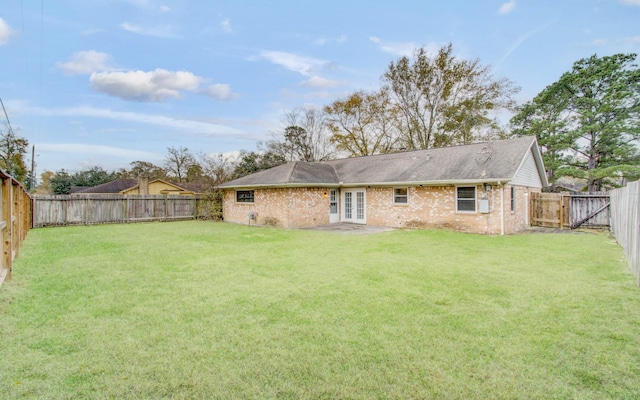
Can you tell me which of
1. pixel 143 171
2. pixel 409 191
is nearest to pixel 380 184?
pixel 409 191

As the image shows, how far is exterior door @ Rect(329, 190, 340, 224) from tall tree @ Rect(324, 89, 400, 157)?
13244mm

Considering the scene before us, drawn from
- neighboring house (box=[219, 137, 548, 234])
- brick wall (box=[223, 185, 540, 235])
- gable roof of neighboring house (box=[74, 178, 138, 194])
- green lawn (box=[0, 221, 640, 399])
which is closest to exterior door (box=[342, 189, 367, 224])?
neighboring house (box=[219, 137, 548, 234])

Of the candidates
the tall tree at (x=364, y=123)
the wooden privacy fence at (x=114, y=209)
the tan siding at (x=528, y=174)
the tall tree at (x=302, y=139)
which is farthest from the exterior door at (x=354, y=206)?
the tall tree at (x=302, y=139)

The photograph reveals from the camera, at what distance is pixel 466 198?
13203 mm

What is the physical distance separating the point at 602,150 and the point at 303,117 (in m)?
24.6

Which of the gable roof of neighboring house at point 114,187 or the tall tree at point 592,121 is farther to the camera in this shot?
the gable roof of neighboring house at point 114,187

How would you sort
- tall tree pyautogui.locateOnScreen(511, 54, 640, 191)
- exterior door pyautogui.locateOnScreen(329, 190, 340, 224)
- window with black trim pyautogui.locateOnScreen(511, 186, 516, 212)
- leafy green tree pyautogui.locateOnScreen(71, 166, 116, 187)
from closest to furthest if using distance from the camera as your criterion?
window with black trim pyautogui.locateOnScreen(511, 186, 516, 212)
exterior door pyautogui.locateOnScreen(329, 190, 340, 224)
tall tree pyautogui.locateOnScreen(511, 54, 640, 191)
leafy green tree pyautogui.locateOnScreen(71, 166, 116, 187)

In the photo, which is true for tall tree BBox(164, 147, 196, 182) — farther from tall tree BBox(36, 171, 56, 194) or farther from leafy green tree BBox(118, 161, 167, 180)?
tall tree BBox(36, 171, 56, 194)

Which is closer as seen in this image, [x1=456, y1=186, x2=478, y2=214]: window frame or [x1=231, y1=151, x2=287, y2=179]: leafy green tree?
[x1=456, y1=186, x2=478, y2=214]: window frame

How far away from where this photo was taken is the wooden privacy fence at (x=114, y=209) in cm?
1588

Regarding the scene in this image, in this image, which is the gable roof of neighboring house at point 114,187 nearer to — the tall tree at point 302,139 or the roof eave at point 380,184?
the tall tree at point 302,139

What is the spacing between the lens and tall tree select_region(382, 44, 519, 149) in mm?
25359

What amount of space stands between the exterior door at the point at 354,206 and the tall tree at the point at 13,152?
78.8 feet

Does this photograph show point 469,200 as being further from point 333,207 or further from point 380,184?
point 333,207
